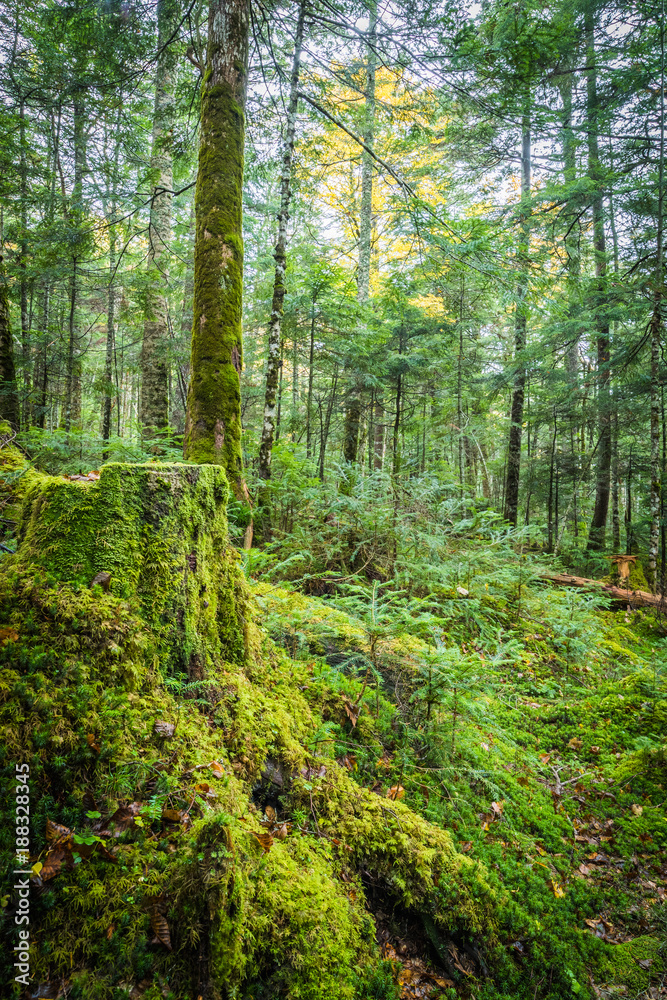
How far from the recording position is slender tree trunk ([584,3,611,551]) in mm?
11148

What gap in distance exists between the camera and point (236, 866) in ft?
5.26

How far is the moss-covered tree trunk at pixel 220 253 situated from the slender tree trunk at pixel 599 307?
1005cm

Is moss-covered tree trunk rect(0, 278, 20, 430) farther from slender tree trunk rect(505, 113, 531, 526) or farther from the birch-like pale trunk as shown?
slender tree trunk rect(505, 113, 531, 526)

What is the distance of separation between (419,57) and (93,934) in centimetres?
939

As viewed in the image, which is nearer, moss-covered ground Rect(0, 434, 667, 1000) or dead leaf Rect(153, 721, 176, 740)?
moss-covered ground Rect(0, 434, 667, 1000)

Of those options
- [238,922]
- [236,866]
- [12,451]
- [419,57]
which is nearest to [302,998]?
[238,922]

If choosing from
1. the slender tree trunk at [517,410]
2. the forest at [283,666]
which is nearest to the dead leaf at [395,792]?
the forest at [283,666]

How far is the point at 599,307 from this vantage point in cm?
1098

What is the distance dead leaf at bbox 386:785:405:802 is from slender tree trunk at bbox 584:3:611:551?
11706 millimetres

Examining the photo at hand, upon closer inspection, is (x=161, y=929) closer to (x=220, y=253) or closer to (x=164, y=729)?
(x=164, y=729)

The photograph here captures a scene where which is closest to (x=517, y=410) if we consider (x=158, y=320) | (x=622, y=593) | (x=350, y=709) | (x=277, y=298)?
(x=622, y=593)

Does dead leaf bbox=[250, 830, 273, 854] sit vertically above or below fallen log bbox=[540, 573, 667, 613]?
above

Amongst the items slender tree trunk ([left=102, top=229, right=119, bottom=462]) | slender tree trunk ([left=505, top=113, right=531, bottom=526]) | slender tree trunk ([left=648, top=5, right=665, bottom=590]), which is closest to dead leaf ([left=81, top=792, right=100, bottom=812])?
slender tree trunk ([left=102, top=229, right=119, bottom=462])

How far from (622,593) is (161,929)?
10606 millimetres
